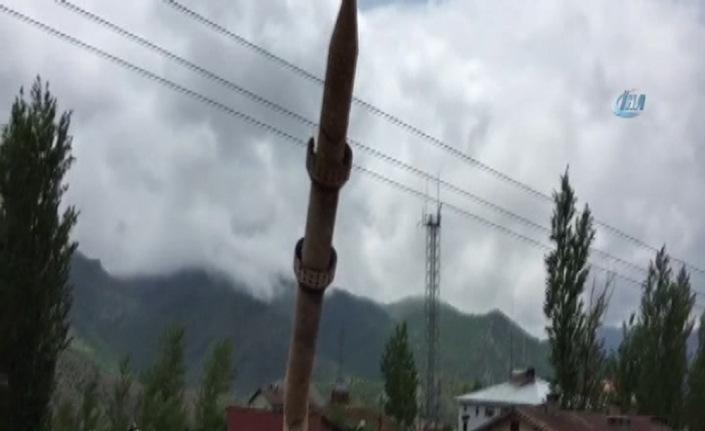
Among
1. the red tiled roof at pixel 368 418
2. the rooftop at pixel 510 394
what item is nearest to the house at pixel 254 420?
the red tiled roof at pixel 368 418

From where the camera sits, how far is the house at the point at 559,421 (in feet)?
187

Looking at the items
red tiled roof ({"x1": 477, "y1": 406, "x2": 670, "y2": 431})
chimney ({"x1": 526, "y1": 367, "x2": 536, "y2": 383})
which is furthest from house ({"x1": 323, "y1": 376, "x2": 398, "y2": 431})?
chimney ({"x1": 526, "y1": 367, "x2": 536, "y2": 383})

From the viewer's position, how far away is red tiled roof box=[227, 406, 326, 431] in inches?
1982

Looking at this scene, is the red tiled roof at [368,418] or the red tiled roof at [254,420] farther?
the red tiled roof at [368,418]

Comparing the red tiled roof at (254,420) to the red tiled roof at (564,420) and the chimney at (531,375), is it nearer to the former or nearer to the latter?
the red tiled roof at (564,420)

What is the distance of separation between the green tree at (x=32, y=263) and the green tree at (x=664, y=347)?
1788 inches

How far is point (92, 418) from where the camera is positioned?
84125 millimetres

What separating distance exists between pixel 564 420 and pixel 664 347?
19.8 meters

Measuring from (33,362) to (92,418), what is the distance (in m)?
47.9

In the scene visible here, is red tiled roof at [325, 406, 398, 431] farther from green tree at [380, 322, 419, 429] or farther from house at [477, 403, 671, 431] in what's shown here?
house at [477, 403, 671, 431]

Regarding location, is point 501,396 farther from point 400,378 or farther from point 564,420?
point 564,420

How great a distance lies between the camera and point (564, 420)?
5719cm

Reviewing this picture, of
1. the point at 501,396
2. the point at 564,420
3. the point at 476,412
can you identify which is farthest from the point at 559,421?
the point at 476,412

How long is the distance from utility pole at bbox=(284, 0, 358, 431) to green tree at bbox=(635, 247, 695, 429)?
218ft
